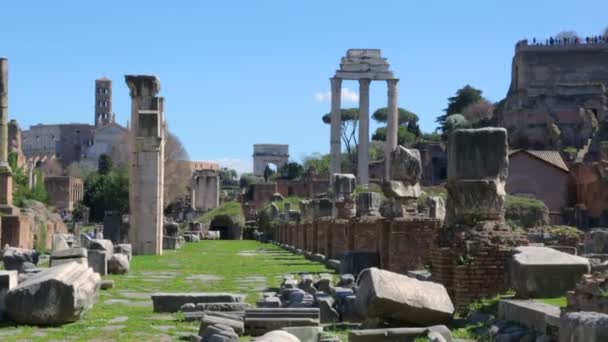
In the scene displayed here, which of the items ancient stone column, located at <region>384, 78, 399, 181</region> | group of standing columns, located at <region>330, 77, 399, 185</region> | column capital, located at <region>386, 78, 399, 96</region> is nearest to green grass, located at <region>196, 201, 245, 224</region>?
group of standing columns, located at <region>330, 77, 399, 185</region>

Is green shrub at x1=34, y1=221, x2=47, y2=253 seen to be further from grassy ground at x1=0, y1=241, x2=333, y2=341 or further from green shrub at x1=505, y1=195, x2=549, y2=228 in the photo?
green shrub at x1=505, y1=195, x2=549, y2=228

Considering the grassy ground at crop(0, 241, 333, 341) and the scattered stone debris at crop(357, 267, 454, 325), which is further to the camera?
the grassy ground at crop(0, 241, 333, 341)

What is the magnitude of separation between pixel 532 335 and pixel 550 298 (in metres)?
1.65

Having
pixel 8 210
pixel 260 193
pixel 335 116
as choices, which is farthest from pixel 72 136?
pixel 8 210

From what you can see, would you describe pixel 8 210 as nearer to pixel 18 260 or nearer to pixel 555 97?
pixel 18 260

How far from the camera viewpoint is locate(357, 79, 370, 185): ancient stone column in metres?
68.5

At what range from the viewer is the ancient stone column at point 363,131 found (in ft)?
225

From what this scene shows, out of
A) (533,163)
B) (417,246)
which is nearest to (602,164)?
(533,163)

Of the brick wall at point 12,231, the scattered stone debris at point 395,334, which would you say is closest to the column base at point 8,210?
the brick wall at point 12,231

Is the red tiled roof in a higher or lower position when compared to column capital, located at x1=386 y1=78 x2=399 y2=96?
lower

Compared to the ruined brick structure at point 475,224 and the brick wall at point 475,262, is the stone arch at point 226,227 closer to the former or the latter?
the ruined brick structure at point 475,224

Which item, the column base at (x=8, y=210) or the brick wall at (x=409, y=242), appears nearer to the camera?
the brick wall at (x=409, y=242)

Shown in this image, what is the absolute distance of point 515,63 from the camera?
341 ft

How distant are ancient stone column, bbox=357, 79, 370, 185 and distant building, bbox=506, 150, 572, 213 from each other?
13.9 metres
